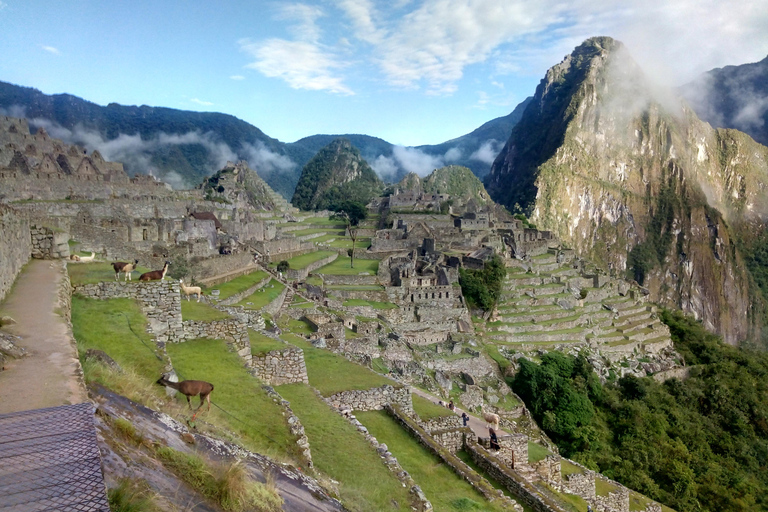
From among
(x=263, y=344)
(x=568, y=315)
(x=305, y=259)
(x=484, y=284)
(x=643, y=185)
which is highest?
(x=643, y=185)

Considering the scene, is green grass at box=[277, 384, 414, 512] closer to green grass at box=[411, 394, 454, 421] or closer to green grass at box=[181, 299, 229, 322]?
green grass at box=[181, 299, 229, 322]

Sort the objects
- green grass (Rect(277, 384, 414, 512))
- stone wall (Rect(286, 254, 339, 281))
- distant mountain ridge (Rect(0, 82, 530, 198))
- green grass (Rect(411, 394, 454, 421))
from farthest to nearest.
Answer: distant mountain ridge (Rect(0, 82, 530, 198)) → stone wall (Rect(286, 254, 339, 281)) → green grass (Rect(411, 394, 454, 421)) → green grass (Rect(277, 384, 414, 512))

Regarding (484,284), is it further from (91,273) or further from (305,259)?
(91,273)

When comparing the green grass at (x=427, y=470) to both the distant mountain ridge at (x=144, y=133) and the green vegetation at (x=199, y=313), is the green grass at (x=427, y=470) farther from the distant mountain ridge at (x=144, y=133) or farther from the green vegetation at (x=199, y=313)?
the distant mountain ridge at (x=144, y=133)

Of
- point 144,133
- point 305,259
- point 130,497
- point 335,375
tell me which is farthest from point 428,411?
point 144,133

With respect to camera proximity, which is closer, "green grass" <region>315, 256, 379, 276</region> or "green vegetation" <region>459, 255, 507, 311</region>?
"green grass" <region>315, 256, 379, 276</region>

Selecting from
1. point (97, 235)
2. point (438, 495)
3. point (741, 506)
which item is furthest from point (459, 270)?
point (438, 495)

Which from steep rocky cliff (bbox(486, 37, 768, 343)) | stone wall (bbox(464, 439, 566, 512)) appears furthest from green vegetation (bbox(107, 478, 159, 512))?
steep rocky cliff (bbox(486, 37, 768, 343))
